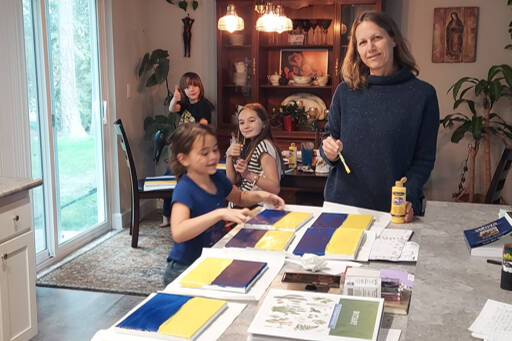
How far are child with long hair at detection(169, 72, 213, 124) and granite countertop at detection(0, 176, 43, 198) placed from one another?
2630 mm

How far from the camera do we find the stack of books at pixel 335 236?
1731 millimetres

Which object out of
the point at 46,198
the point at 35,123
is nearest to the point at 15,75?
the point at 35,123

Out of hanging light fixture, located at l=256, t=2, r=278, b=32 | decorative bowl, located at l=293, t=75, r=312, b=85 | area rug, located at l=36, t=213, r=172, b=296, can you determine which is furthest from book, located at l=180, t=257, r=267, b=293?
decorative bowl, located at l=293, t=75, r=312, b=85

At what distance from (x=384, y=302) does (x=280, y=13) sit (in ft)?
11.0

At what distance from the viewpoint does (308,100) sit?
5.68 meters

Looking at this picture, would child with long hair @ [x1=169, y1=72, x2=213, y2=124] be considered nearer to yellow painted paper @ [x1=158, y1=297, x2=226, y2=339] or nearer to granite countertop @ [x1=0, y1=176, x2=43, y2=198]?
granite countertop @ [x1=0, y1=176, x2=43, y2=198]

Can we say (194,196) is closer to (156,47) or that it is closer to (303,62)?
(303,62)

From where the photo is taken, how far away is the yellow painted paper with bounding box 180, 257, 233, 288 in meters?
1.50

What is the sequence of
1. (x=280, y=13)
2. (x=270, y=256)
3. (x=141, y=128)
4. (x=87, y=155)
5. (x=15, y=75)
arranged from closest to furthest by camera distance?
1. (x=270, y=256)
2. (x=15, y=75)
3. (x=280, y=13)
4. (x=87, y=155)
5. (x=141, y=128)

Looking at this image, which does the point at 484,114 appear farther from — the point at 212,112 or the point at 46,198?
the point at 46,198

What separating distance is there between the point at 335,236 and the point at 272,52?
4.17 m

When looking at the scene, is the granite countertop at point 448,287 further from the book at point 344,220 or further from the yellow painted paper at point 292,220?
the yellow painted paper at point 292,220

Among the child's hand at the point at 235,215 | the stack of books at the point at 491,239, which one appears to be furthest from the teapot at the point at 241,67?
the stack of books at the point at 491,239

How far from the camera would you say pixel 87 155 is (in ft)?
15.8
